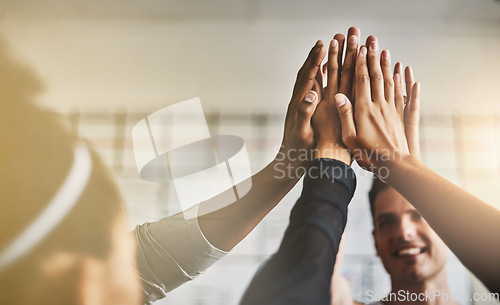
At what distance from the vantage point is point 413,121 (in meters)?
1.11

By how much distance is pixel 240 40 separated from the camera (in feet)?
3.94

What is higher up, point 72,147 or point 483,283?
point 72,147

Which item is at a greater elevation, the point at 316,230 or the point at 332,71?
the point at 332,71

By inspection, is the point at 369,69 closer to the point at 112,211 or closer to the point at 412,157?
the point at 412,157

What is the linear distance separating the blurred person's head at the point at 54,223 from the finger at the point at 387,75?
73 centimetres

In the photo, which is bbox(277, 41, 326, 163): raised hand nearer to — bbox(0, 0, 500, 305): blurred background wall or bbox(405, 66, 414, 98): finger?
bbox(0, 0, 500, 305): blurred background wall

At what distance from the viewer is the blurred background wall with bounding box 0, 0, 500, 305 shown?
108cm

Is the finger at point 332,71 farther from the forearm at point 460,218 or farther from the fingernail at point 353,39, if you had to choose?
the forearm at point 460,218

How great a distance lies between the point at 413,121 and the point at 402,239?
0.94ft

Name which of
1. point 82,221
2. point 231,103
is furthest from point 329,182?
point 82,221

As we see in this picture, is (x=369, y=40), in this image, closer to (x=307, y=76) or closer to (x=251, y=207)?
(x=307, y=76)

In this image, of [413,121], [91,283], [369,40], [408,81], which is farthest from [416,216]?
[91,283]

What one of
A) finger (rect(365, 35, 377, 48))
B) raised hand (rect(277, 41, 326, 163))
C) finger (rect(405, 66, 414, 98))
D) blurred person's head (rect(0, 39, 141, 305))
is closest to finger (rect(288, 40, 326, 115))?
raised hand (rect(277, 41, 326, 163))

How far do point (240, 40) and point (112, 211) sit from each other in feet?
1.82
